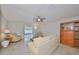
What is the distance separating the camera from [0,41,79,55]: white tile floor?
242 cm

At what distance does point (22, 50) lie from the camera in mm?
2434

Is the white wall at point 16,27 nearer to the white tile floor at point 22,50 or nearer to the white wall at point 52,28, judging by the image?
the white tile floor at point 22,50

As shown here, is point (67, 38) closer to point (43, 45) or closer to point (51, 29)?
point (51, 29)

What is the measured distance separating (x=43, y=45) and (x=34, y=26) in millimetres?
379

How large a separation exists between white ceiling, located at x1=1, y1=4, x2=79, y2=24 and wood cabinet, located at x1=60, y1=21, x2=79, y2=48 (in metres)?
0.18

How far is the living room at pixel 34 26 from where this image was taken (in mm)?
2426

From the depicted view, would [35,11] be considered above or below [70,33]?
above

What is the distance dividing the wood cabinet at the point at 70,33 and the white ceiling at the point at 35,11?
0.18 m

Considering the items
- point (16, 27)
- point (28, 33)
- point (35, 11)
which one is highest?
point (35, 11)

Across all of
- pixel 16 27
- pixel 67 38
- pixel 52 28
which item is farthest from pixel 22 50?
pixel 67 38
